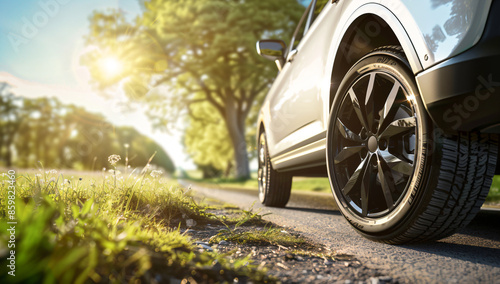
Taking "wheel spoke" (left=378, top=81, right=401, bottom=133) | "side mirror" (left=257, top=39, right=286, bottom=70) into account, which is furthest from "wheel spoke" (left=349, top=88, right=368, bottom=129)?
"side mirror" (left=257, top=39, right=286, bottom=70)

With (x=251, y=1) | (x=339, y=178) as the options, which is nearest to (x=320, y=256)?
(x=339, y=178)

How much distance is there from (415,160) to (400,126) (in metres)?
0.22

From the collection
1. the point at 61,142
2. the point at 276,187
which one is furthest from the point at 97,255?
the point at 61,142

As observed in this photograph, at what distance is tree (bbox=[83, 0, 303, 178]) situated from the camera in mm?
16766

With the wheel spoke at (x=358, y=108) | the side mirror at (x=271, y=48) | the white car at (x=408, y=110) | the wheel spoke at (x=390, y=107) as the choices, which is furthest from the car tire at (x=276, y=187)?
the wheel spoke at (x=390, y=107)

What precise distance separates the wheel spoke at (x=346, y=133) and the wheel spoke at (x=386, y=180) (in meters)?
0.24

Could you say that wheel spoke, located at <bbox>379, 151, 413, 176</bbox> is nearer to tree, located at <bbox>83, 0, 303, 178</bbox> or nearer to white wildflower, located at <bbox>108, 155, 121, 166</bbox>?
white wildflower, located at <bbox>108, 155, 121, 166</bbox>

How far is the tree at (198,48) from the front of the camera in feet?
55.0

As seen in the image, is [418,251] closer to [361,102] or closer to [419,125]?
[419,125]

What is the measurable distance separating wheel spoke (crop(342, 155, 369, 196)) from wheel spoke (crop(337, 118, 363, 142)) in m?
0.17

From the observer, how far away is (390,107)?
179 cm

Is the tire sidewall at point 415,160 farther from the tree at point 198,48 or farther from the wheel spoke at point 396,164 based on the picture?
the tree at point 198,48

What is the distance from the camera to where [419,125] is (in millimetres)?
1567

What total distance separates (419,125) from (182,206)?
1850mm
